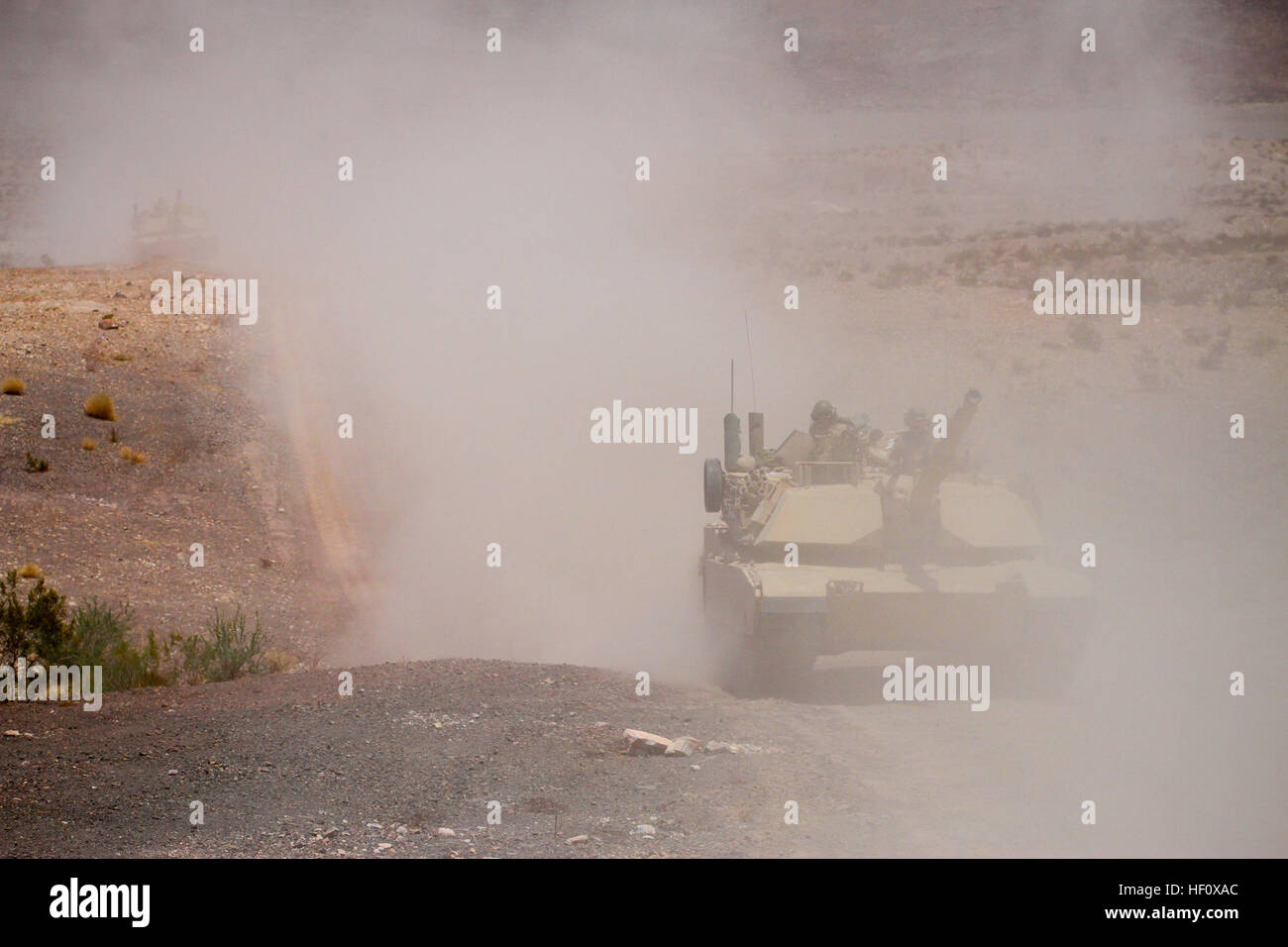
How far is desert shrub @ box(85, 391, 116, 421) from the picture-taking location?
2248 centimetres

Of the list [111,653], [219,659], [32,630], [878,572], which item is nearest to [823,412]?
[878,572]

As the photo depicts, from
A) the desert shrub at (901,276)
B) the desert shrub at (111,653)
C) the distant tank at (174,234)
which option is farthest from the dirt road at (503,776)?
the distant tank at (174,234)

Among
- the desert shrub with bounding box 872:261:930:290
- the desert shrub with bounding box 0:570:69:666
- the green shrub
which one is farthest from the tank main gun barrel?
the desert shrub with bounding box 872:261:930:290

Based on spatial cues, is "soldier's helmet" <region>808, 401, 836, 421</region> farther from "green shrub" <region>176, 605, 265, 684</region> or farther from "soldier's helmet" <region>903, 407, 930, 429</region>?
"green shrub" <region>176, 605, 265, 684</region>

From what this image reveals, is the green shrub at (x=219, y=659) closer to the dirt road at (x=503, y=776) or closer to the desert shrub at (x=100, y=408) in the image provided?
the dirt road at (x=503, y=776)

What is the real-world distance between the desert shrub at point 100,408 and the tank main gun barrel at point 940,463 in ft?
46.3

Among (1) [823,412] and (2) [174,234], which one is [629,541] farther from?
(2) [174,234]

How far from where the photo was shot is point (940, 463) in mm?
12422

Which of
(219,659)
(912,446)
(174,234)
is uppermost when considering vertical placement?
(174,234)

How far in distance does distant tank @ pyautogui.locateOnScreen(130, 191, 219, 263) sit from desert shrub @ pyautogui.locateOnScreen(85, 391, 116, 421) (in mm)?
14948

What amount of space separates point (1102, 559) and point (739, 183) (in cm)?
3914

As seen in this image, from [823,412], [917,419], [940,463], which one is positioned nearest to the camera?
[940,463]

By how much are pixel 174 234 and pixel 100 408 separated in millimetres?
17655

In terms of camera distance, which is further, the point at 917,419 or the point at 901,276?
the point at 901,276
